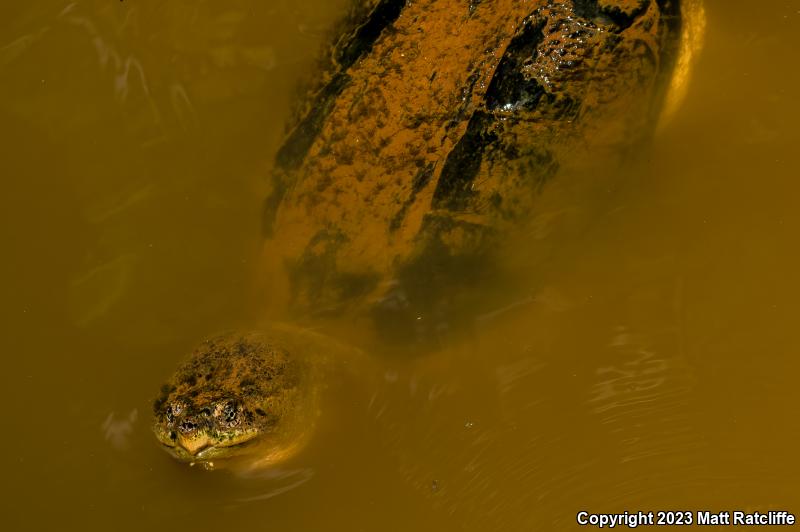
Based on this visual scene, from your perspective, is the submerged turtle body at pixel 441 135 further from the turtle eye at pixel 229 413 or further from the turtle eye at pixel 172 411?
the turtle eye at pixel 172 411

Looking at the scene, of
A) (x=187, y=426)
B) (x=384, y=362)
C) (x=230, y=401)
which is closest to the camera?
(x=187, y=426)

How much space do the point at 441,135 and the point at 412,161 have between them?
150mm

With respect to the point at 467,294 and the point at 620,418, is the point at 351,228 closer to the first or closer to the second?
the point at 467,294

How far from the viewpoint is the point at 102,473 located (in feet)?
9.80

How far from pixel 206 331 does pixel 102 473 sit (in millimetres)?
692

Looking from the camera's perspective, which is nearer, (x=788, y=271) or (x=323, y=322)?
(x=788, y=271)

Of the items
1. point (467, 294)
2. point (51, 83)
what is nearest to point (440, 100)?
point (467, 294)

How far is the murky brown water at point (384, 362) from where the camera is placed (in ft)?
9.45

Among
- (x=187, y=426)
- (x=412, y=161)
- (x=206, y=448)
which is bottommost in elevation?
(x=206, y=448)

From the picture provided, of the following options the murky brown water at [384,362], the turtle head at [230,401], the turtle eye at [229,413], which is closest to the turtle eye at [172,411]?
the turtle head at [230,401]

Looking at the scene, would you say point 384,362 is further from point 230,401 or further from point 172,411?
point 172,411

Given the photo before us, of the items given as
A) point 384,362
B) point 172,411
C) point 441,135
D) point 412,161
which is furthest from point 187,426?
point 441,135

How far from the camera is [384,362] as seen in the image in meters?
3.10

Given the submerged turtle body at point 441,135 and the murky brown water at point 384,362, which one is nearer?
the submerged turtle body at point 441,135
